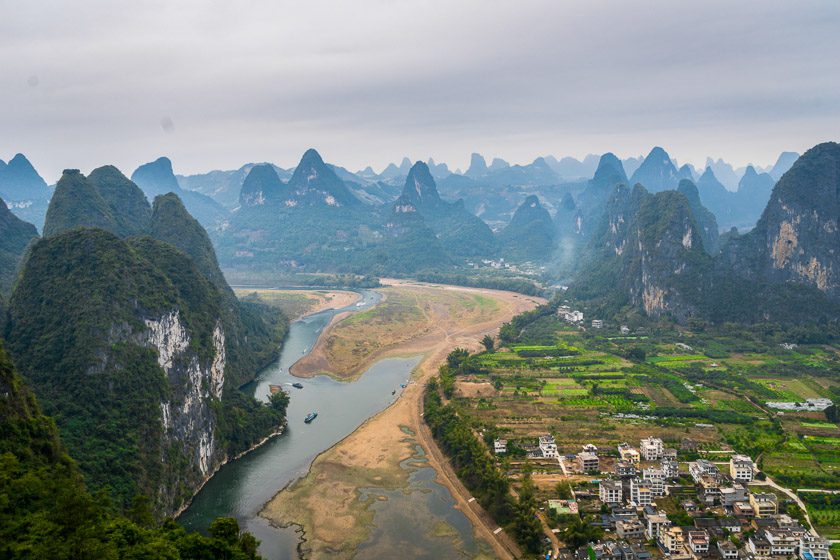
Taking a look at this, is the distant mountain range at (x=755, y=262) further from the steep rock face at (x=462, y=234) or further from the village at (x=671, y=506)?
the steep rock face at (x=462, y=234)

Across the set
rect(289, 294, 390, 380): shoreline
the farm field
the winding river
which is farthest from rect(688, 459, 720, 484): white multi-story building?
rect(289, 294, 390, 380): shoreline

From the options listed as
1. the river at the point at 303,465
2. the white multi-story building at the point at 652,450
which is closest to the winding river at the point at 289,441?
the river at the point at 303,465

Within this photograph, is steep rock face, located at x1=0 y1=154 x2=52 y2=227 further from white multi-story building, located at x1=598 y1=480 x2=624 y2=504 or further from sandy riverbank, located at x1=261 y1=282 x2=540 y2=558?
white multi-story building, located at x1=598 y1=480 x2=624 y2=504

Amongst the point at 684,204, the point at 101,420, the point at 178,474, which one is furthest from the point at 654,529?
the point at 684,204

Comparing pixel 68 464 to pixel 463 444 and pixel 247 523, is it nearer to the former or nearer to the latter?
pixel 247 523

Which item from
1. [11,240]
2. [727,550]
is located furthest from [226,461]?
[11,240]

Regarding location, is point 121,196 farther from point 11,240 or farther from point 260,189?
point 260,189
